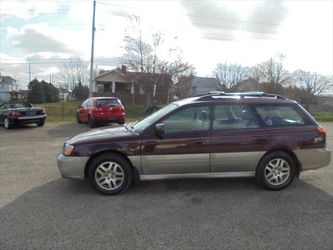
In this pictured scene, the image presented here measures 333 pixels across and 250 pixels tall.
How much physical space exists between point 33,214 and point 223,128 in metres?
3.11

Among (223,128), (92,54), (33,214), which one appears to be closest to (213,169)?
A: (223,128)

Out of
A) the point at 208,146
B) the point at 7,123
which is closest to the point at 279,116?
the point at 208,146

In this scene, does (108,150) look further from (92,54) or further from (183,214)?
(92,54)

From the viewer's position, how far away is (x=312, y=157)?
5879 millimetres

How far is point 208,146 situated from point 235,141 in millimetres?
451

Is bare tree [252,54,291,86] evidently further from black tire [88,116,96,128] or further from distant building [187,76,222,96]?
black tire [88,116,96,128]

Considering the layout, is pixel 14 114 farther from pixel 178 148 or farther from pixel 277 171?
pixel 277 171

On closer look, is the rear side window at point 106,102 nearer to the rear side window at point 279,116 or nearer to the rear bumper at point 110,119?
the rear bumper at point 110,119

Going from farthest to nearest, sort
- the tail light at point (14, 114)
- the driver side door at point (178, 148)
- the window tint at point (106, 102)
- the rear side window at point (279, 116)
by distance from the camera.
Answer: the window tint at point (106, 102), the tail light at point (14, 114), the rear side window at point (279, 116), the driver side door at point (178, 148)

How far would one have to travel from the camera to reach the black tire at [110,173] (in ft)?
18.1

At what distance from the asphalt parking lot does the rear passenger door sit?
44cm

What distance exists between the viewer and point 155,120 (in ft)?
18.8

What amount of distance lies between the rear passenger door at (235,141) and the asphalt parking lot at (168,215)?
1.43ft

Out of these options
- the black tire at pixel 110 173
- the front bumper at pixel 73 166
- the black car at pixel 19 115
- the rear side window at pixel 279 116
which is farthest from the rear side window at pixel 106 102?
the rear side window at pixel 279 116
